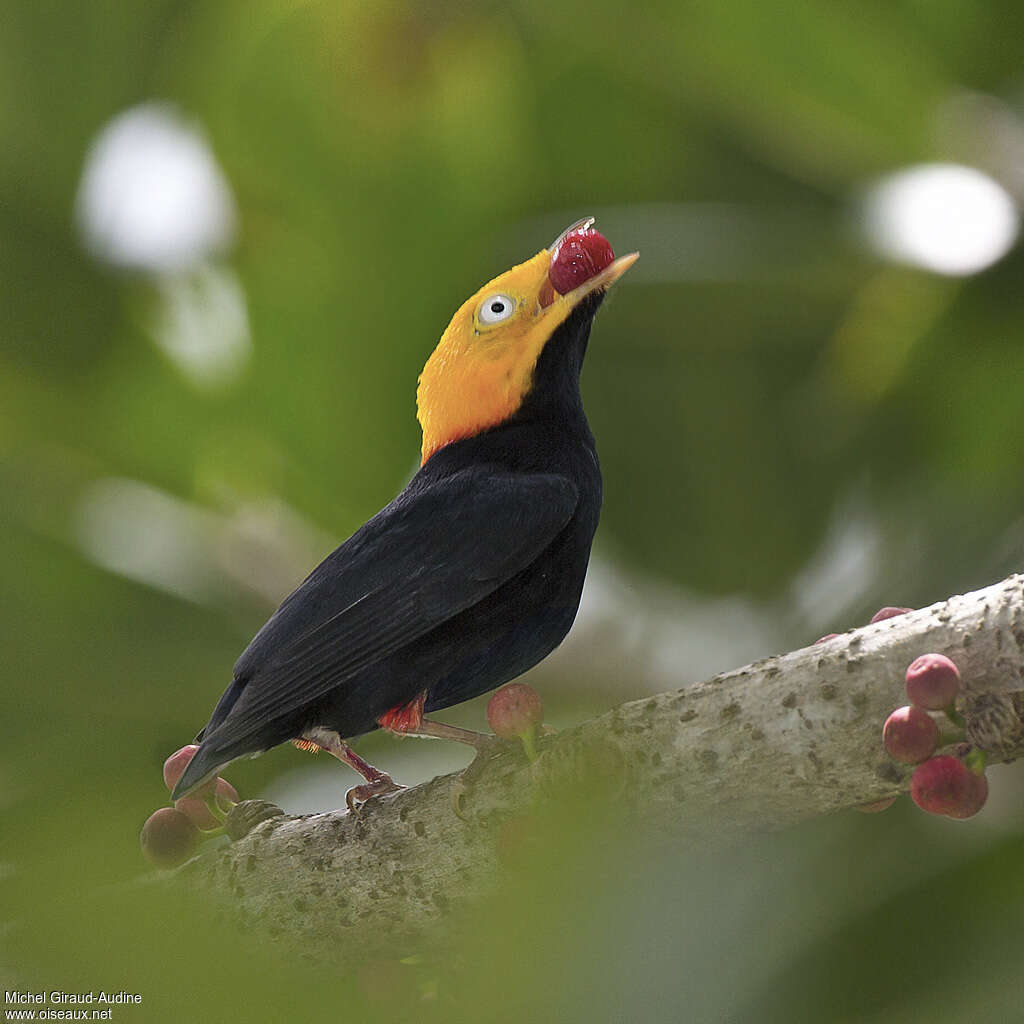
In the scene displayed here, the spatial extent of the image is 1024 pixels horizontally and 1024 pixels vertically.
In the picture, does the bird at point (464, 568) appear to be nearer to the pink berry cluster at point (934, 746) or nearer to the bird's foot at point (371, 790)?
the bird's foot at point (371, 790)

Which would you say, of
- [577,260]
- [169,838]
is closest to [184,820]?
[169,838]

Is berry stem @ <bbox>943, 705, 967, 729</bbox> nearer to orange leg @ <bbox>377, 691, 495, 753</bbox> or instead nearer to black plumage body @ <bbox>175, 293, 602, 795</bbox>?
black plumage body @ <bbox>175, 293, 602, 795</bbox>

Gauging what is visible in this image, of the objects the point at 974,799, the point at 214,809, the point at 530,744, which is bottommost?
the point at 974,799

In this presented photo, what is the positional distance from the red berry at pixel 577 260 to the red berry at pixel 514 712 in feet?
4.58

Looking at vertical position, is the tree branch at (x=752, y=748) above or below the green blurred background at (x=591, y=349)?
below

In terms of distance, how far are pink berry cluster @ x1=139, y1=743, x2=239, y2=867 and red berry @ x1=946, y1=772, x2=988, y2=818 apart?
1780 mm

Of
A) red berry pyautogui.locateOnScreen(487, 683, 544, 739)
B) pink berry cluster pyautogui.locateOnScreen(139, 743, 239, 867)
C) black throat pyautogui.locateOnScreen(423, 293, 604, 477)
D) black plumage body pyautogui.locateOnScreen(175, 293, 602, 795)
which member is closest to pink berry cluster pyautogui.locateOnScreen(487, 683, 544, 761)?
red berry pyautogui.locateOnScreen(487, 683, 544, 739)

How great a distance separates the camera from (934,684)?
2.06m

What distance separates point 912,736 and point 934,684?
10 cm

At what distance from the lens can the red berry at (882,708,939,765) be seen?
2.09 m

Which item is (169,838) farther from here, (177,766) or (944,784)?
(944,784)

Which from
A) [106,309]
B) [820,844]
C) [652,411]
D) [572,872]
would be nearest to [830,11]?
[652,411]

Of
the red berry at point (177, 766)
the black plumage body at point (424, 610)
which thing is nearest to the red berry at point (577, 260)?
the black plumage body at point (424, 610)

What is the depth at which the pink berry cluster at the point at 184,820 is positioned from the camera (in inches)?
120
